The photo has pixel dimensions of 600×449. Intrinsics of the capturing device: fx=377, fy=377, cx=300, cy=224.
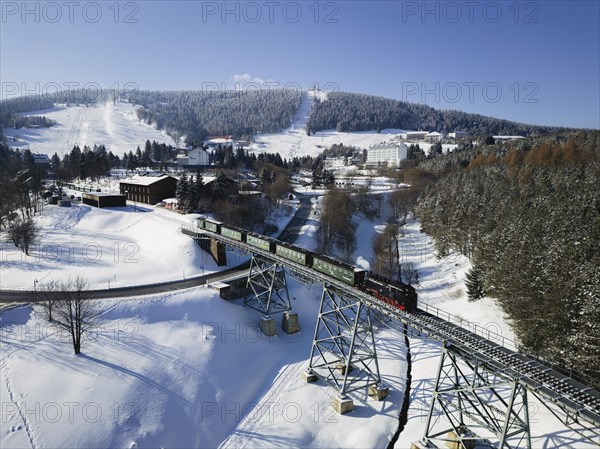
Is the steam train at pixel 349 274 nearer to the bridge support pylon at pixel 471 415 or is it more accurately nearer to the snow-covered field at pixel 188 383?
the bridge support pylon at pixel 471 415

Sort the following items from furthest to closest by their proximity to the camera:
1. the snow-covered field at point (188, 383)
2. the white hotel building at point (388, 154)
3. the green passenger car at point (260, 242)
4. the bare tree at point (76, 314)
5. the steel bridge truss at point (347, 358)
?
the white hotel building at point (388, 154), the green passenger car at point (260, 242), the bare tree at point (76, 314), the steel bridge truss at point (347, 358), the snow-covered field at point (188, 383)

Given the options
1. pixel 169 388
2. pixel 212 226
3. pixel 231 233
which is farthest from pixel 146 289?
pixel 169 388

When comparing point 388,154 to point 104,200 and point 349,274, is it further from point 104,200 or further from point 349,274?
point 349,274

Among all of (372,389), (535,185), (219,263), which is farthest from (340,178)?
(372,389)

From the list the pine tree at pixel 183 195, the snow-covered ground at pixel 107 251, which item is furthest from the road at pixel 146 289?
the pine tree at pixel 183 195

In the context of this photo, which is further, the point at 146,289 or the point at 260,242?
the point at 260,242

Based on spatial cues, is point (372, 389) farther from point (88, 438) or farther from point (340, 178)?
point (340, 178)
